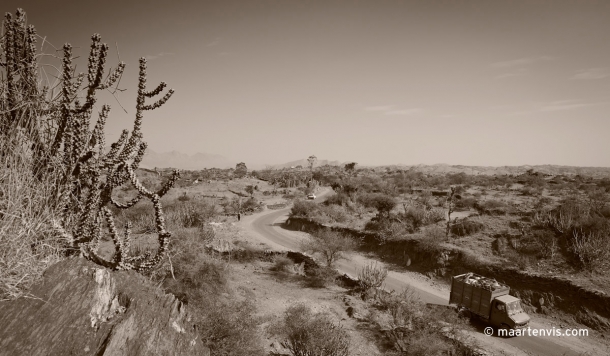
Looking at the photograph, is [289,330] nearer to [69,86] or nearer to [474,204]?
[69,86]

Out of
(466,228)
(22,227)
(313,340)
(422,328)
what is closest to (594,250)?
(466,228)

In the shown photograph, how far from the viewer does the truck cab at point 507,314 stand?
13.3m

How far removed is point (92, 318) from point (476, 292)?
15072mm

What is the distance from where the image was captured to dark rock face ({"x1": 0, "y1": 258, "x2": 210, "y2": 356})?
12.1 feet

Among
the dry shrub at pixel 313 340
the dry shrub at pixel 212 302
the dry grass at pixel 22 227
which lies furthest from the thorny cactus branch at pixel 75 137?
the dry shrub at pixel 313 340

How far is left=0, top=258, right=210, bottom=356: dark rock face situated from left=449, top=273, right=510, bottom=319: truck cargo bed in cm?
1339

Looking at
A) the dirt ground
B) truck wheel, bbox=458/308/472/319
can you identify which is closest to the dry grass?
the dirt ground

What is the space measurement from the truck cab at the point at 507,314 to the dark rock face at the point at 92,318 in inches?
530

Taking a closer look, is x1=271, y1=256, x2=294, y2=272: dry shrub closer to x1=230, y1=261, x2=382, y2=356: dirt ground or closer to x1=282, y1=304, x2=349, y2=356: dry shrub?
x1=230, y1=261, x2=382, y2=356: dirt ground

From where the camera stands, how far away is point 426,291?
→ 1906 cm

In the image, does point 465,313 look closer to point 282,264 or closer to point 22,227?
point 282,264

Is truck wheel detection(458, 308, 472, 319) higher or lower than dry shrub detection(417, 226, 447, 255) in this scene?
lower

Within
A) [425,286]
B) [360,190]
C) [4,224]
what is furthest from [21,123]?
[360,190]

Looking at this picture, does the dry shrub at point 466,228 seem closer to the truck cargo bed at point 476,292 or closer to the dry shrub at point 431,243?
→ the dry shrub at point 431,243
